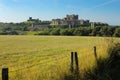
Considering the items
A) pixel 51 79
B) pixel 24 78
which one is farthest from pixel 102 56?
pixel 24 78

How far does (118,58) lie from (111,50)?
58cm

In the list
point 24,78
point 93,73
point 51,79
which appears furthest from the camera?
point 93,73

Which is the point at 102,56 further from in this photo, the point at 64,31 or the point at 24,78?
the point at 64,31

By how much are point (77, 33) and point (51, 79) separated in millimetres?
101490

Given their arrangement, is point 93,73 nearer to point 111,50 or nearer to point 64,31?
point 111,50

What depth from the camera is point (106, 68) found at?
38.0 feet

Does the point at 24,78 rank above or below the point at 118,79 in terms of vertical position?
above

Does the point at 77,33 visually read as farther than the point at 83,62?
Yes

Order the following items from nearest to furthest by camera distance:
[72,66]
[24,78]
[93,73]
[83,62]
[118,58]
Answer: [24,78] < [72,66] < [93,73] < [83,62] < [118,58]

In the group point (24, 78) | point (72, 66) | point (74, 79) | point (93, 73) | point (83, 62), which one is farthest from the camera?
point (83, 62)

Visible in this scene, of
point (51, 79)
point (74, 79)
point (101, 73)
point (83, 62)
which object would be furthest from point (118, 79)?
point (51, 79)

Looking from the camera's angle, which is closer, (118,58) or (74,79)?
(74,79)

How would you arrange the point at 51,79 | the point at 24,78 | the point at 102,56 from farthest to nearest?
the point at 102,56, the point at 51,79, the point at 24,78

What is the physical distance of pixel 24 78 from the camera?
7695 millimetres
